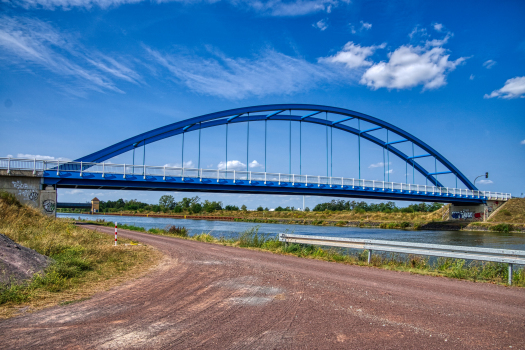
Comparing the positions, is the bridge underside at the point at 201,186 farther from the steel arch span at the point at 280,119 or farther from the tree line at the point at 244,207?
the tree line at the point at 244,207

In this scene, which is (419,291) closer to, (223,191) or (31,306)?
(31,306)

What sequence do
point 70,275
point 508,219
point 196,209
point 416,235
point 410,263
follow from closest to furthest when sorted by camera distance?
1. point 70,275
2. point 410,263
3. point 416,235
4. point 508,219
5. point 196,209

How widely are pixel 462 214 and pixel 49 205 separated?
5854 cm

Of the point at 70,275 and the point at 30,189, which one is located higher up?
the point at 30,189

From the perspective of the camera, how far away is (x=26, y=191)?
Result: 87.0 ft

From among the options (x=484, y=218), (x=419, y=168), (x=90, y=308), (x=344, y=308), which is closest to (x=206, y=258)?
(x=90, y=308)

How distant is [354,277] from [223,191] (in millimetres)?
23970

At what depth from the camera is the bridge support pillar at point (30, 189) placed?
84.7ft

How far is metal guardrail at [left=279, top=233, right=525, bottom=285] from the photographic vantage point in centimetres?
846

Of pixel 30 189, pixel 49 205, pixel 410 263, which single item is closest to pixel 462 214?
pixel 410 263

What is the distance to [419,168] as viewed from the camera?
56.7 m

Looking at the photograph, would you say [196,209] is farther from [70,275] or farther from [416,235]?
[70,275]

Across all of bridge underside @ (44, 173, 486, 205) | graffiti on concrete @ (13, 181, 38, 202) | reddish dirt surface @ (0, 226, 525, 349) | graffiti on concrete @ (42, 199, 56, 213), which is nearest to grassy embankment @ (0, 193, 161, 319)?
reddish dirt surface @ (0, 226, 525, 349)

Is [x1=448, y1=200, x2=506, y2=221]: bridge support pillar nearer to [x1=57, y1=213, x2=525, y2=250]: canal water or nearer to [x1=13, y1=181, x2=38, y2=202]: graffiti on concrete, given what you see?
[x1=57, y1=213, x2=525, y2=250]: canal water
